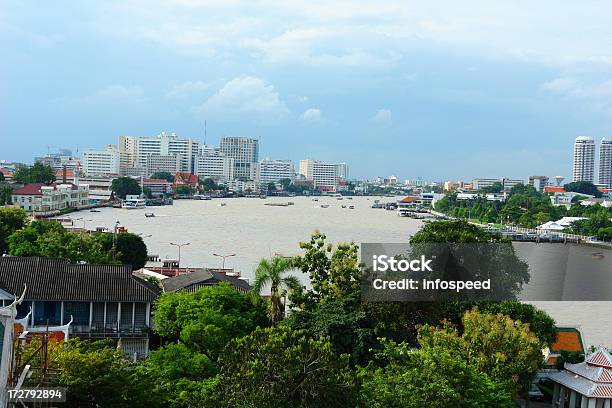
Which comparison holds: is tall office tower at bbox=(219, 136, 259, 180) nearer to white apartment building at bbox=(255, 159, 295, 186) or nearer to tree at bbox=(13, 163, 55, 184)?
white apartment building at bbox=(255, 159, 295, 186)

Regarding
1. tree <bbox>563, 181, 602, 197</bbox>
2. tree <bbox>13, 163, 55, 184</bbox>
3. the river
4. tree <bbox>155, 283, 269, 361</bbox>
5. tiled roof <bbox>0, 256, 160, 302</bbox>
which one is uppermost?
tree <bbox>563, 181, 602, 197</bbox>

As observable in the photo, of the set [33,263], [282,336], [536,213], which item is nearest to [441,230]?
[33,263]

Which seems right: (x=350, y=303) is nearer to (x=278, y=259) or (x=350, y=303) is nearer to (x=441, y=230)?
(x=278, y=259)

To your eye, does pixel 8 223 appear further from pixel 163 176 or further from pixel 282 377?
pixel 163 176

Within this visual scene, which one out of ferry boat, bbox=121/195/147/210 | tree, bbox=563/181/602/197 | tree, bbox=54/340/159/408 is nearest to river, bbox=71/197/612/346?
ferry boat, bbox=121/195/147/210

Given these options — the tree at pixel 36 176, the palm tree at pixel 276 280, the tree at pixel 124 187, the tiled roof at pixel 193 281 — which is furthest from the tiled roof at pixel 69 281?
the tree at pixel 124 187

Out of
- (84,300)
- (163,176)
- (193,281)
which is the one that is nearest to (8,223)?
(193,281)
